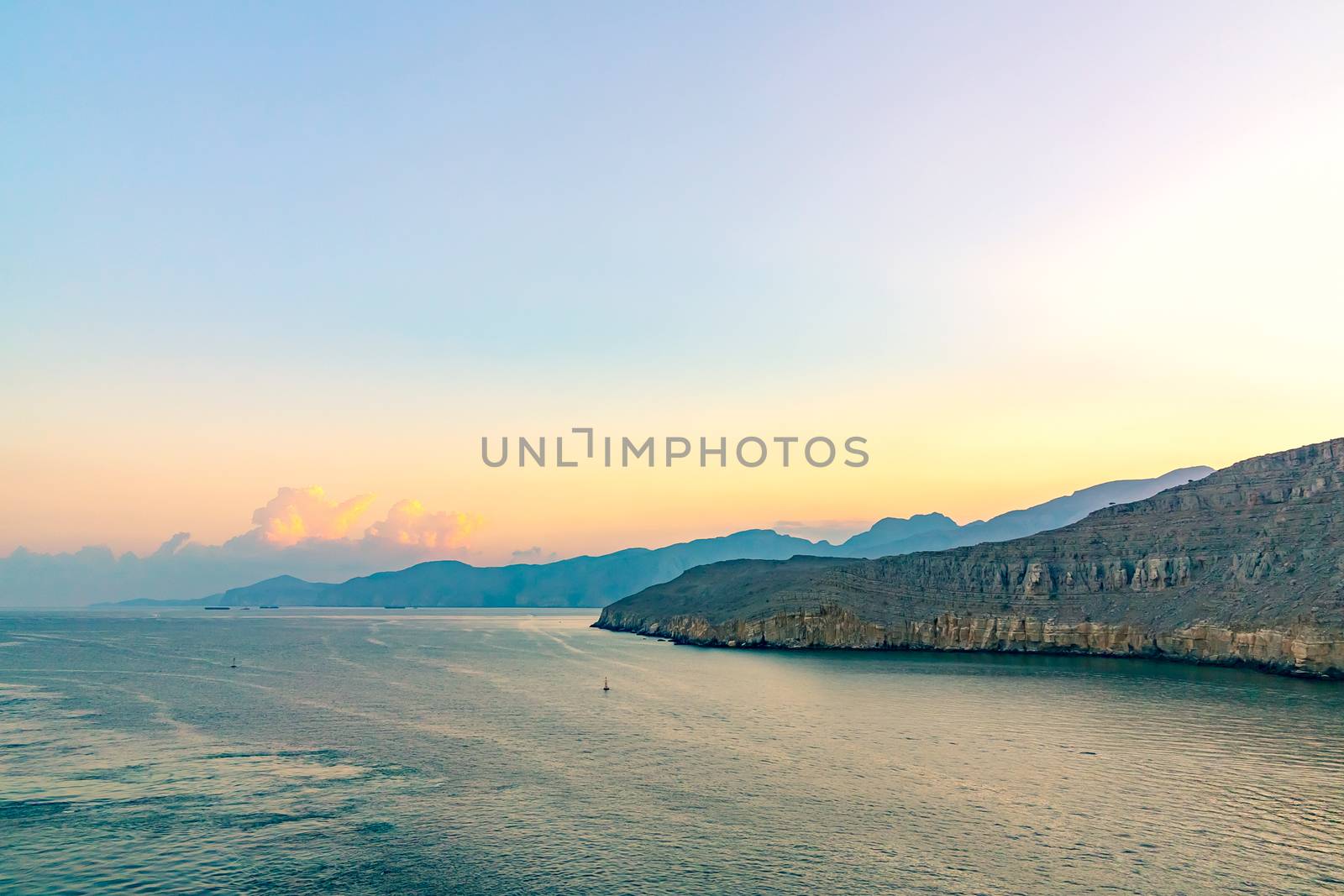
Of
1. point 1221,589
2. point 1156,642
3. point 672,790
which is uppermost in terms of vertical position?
point 1221,589

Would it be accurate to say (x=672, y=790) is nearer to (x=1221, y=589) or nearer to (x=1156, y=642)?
(x=1156, y=642)

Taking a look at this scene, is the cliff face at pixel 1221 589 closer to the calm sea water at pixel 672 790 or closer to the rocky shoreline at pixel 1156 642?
the rocky shoreline at pixel 1156 642

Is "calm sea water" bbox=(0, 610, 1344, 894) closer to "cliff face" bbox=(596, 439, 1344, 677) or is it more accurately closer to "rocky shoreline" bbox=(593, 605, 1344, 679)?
"rocky shoreline" bbox=(593, 605, 1344, 679)

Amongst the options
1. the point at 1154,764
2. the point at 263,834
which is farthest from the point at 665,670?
the point at 263,834

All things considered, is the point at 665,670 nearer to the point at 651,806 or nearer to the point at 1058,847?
the point at 651,806

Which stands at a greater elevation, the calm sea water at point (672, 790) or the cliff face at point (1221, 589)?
the cliff face at point (1221, 589)

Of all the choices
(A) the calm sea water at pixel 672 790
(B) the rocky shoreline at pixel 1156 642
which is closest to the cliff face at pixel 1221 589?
(B) the rocky shoreline at pixel 1156 642

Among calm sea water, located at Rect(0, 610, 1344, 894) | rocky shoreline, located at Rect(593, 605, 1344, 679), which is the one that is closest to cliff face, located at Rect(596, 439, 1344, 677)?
rocky shoreline, located at Rect(593, 605, 1344, 679)

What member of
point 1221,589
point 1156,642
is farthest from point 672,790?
point 1221,589

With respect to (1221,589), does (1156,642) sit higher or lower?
lower


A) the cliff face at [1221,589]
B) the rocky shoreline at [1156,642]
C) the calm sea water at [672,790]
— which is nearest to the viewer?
the calm sea water at [672,790]
